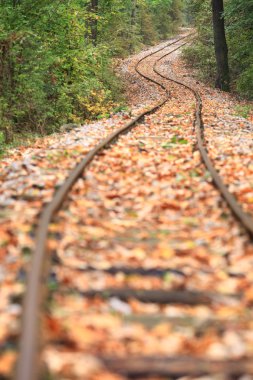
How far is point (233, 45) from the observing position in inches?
977

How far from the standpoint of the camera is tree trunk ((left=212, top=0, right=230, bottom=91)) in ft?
71.9

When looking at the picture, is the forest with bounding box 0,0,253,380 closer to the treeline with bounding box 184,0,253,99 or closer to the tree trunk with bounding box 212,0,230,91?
the treeline with bounding box 184,0,253,99

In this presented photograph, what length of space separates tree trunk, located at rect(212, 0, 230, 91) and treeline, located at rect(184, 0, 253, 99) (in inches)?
14.3

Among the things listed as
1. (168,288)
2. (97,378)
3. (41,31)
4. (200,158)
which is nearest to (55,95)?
(41,31)

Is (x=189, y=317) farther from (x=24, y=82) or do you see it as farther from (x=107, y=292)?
(x=24, y=82)

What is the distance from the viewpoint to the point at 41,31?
15125mm

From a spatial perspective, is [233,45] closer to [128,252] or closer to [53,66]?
[53,66]

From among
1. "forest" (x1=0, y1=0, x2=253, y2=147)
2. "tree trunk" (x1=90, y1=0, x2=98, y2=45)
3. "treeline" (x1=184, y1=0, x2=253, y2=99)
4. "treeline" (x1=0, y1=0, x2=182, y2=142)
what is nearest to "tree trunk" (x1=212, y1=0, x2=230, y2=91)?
"treeline" (x1=184, y1=0, x2=253, y2=99)

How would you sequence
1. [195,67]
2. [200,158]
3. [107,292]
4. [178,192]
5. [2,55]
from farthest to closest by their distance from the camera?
1. [195,67]
2. [2,55]
3. [200,158]
4. [178,192]
5. [107,292]

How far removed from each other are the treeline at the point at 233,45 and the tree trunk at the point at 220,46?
0.36 m

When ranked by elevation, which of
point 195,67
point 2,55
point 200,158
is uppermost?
point 2,55

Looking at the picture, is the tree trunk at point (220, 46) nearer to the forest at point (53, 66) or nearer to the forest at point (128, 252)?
the forest at point (53, 66)

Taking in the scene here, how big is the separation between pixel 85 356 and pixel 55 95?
1348 cm

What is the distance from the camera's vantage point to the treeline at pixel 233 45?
1928 cm
